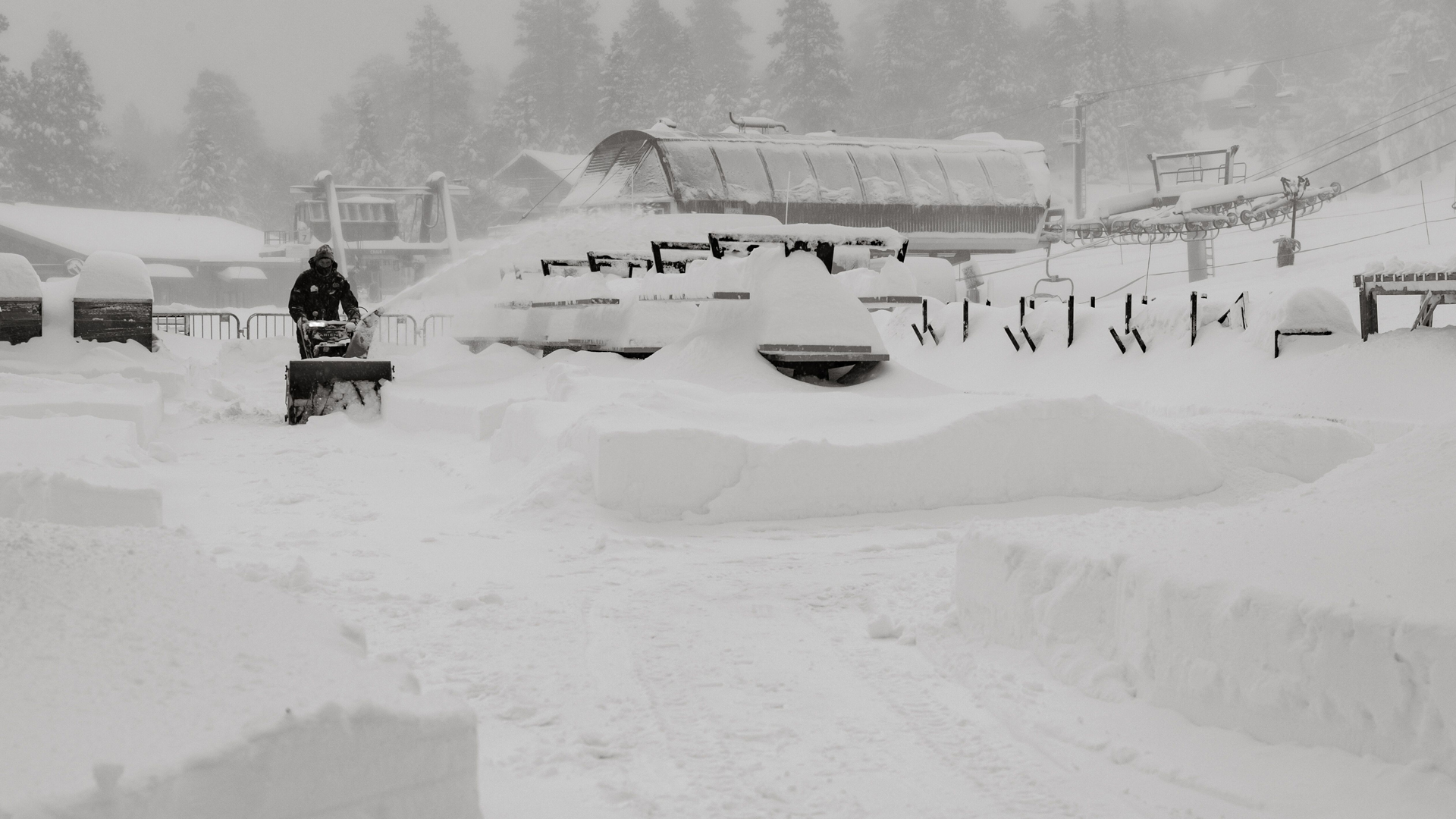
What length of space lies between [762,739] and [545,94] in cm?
5935

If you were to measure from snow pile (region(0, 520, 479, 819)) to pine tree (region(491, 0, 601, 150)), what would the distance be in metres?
57.4

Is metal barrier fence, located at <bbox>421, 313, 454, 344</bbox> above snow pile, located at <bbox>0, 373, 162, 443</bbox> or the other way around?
above

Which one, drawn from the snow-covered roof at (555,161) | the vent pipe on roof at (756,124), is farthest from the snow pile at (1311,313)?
the snow-covered roof at (555,161)

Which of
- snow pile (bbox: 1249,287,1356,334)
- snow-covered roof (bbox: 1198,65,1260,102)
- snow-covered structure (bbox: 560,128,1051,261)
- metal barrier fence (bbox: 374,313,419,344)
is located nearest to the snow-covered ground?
snow pile (bbox: 1249,287,1356,334)

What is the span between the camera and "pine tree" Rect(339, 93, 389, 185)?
5616 centimetres

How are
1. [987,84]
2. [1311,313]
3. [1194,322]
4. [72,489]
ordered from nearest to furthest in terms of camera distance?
1. [72,489]
2. [1311,313]
3. [1194,322]
4. [987,84]

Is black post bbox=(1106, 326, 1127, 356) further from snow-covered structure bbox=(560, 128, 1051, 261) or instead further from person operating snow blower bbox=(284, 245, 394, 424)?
snow-covered structure bbox=(560, 128, 1051, 261)

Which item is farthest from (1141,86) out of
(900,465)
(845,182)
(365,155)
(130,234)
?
(900,465)

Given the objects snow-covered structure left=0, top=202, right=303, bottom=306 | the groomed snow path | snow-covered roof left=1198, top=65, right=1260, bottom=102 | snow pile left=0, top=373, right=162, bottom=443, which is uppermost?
snow-covered roof left=1198, top=65, right=1260, bottom=102

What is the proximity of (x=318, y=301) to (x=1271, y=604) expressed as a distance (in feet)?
40.6

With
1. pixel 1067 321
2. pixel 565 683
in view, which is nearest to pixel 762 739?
pixel 565 683

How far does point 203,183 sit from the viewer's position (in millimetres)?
56000

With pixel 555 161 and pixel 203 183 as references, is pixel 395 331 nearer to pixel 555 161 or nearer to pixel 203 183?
pixel 555 161

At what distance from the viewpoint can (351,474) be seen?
29.6ft
